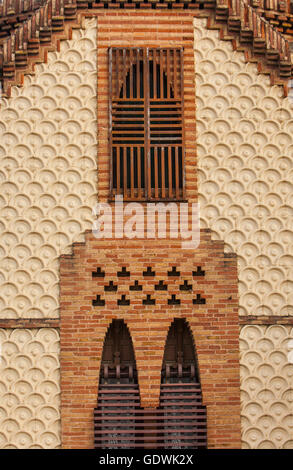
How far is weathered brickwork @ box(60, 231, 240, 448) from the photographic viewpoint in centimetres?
1333

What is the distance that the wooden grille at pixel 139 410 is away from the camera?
43.6 feet

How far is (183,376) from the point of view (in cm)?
1360

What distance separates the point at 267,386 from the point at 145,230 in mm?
2318

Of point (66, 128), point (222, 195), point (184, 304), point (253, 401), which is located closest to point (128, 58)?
point (66, 128)

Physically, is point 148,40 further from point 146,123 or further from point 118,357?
point 118,357

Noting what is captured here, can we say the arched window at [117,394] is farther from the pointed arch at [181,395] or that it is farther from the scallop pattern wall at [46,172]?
the scallop pattern wall at [46,172]

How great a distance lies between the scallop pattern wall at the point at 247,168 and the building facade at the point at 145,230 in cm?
2

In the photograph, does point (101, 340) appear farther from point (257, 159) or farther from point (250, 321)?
point (257, 159)

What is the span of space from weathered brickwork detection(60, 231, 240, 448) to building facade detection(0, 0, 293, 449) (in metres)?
0.02

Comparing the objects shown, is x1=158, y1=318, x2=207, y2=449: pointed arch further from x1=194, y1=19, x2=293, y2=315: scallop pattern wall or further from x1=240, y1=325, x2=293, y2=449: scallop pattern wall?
x1=194, y1=19, x2=293, y2=315: scallop pattern wall

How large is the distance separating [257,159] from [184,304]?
2.00m

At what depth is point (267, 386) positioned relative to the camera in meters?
13.5

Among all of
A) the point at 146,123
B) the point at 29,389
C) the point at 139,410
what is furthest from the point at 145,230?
the point at 29,389

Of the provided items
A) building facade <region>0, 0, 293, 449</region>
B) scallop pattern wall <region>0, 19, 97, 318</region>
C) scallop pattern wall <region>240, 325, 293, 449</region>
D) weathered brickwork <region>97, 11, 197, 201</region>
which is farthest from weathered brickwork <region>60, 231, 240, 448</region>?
weathered brickwork <region>97, 11, 197, 201</region>
